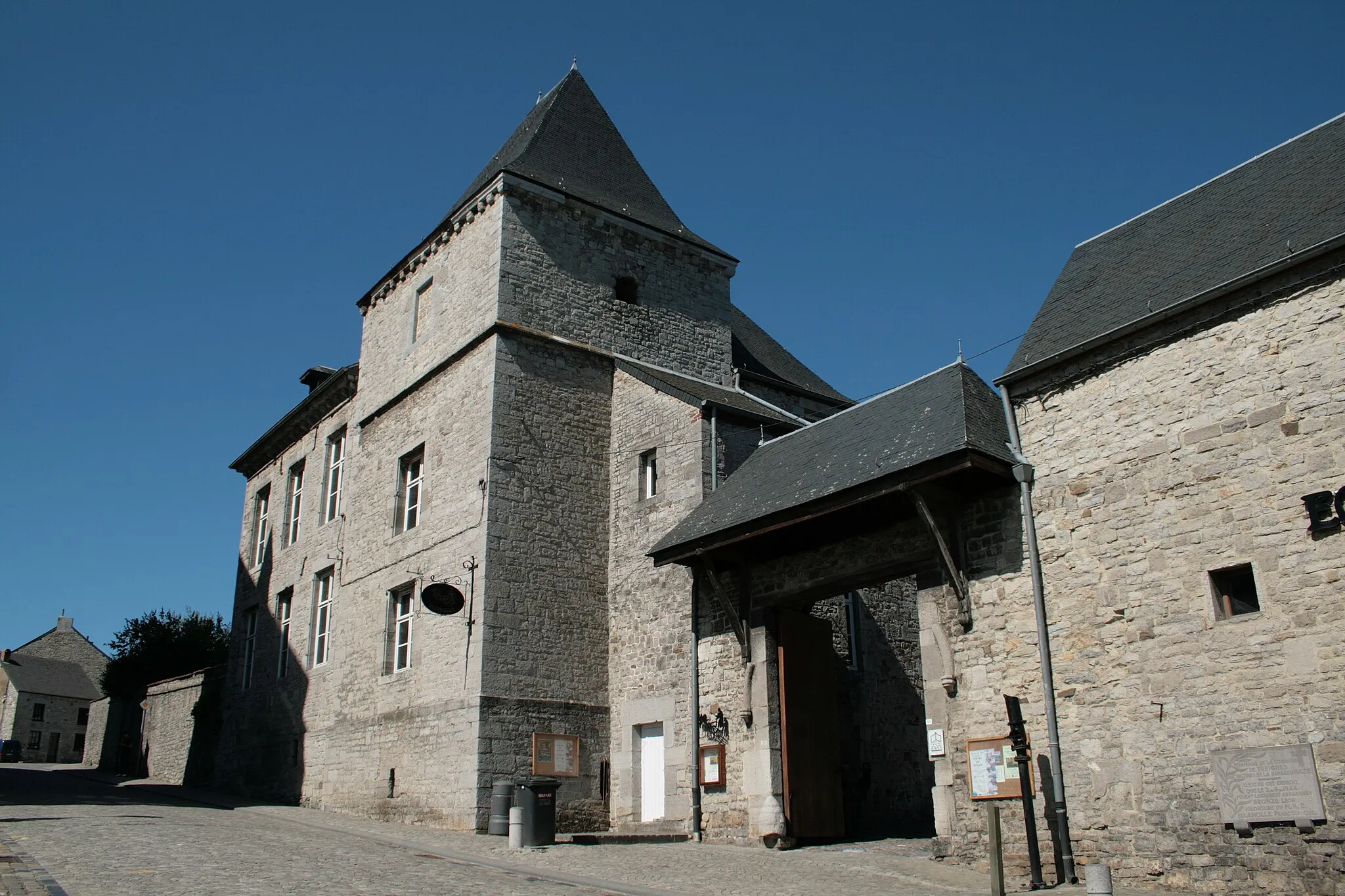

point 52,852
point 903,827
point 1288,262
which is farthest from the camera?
point 903,827

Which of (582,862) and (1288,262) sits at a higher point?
(1288,262)

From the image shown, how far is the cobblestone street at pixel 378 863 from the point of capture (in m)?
8.20

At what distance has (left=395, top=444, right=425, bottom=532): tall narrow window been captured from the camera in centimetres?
1716

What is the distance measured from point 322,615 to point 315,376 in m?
6.45

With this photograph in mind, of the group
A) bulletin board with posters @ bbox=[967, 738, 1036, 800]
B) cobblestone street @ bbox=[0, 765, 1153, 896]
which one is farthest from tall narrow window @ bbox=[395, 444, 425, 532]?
bulletin board with posters @ bbox=[967, 738, 1036, 800]

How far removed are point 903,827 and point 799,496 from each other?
17.7 ft

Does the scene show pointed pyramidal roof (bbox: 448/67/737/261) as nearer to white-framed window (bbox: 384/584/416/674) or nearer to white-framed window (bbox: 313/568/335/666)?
white-framed window (bbox: 384/584/416/674)

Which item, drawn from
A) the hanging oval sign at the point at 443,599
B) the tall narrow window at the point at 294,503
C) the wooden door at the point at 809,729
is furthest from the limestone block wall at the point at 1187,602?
the tall narrow window at the point at 294,503

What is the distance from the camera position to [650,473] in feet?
50.9

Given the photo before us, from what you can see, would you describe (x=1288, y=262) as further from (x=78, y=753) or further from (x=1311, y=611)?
(x=78, y=753)

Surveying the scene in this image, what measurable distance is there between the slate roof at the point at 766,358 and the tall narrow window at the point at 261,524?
10853 mm

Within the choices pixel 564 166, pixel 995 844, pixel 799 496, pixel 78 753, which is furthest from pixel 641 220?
pixel 78 753

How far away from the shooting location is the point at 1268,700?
27.7 feet

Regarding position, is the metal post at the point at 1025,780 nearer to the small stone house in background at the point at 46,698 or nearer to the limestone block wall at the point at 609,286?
the limestone block wall at the point at 609,286
